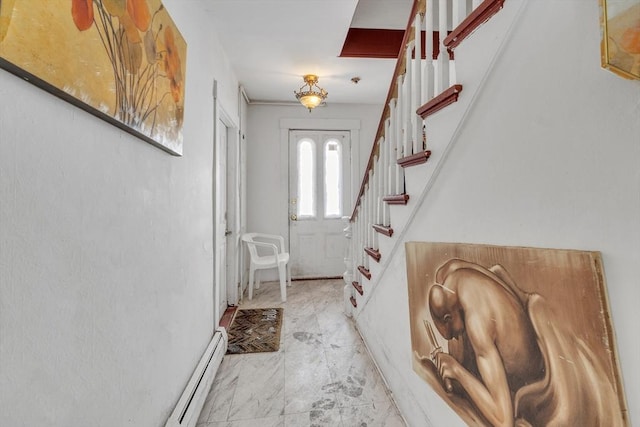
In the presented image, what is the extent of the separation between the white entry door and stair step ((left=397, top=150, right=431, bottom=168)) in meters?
3.07

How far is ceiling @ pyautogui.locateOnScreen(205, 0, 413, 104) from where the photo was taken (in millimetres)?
2172

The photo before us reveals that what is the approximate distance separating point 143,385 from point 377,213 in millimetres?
1549

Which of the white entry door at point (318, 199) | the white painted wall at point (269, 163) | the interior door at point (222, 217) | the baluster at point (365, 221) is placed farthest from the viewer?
the white entry door at point (318, 199)

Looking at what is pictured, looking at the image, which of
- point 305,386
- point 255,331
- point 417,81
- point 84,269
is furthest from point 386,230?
Result: point 255,331

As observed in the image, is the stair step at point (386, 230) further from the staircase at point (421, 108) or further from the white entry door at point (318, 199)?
the white entry door at point (318, 199)

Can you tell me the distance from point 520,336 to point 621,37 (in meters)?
0.70

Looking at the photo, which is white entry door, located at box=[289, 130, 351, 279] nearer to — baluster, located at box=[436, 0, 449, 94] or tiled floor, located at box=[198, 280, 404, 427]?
tiled floor, located at box=[198, 280, 404, 427]

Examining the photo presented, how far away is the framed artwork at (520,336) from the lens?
61cm

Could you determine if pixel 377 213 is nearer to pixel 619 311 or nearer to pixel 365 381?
pixel 365 381

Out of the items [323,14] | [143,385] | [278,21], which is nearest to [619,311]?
[143,385]

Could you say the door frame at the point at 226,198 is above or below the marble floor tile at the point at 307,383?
above

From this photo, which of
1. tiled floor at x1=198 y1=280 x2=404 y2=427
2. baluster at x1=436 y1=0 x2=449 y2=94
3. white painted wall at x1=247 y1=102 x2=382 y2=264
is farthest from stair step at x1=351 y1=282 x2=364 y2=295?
white painted wall at x1=247 y1=102 x2=382 y2=264

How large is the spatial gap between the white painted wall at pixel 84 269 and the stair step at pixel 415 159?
3.65 feet

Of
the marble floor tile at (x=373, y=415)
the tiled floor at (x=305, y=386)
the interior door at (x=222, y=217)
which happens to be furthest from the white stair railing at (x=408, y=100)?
the interior door at (x=222, y=217)
